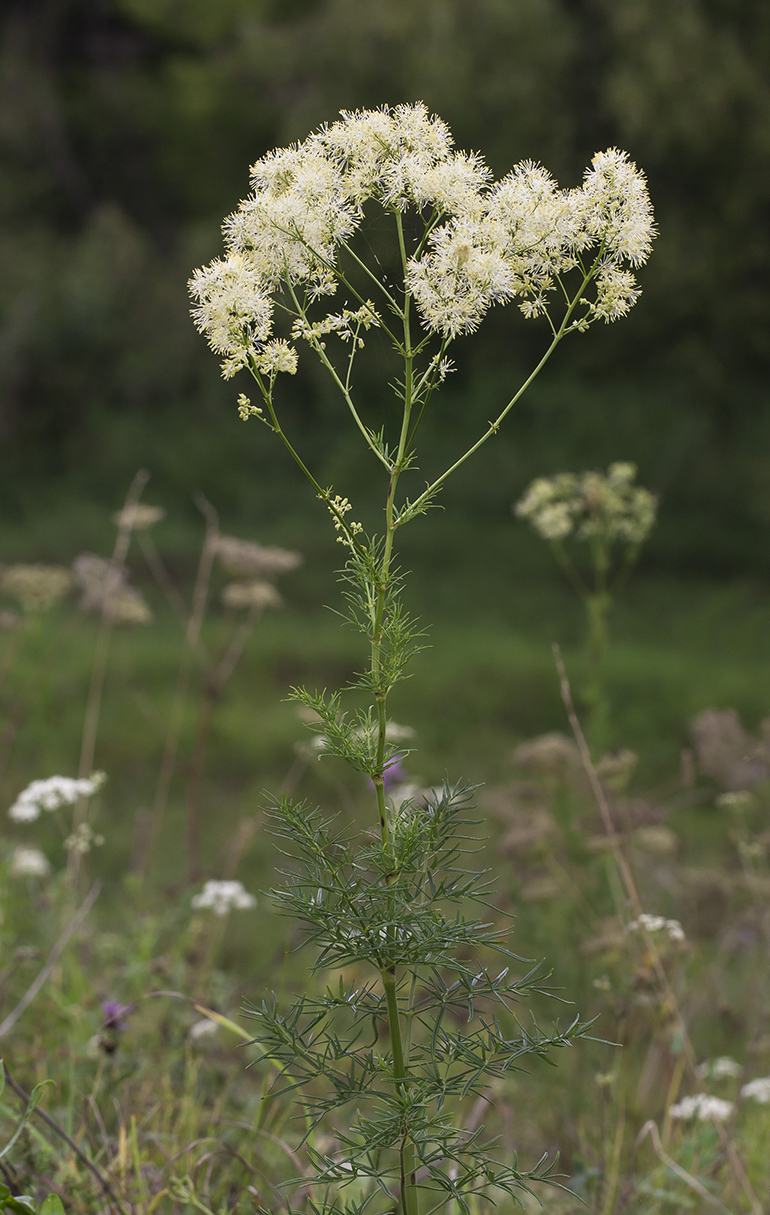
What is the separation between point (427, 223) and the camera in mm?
672

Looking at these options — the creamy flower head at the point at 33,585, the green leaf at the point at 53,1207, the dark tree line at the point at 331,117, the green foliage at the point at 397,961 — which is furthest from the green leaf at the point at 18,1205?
the dark tree line at the point at 331,117

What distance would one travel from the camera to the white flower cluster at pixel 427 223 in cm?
62

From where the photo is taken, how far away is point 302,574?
6262 mm

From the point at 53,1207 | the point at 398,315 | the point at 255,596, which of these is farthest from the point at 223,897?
the point at 398,315

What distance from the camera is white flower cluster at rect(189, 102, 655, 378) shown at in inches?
24.6

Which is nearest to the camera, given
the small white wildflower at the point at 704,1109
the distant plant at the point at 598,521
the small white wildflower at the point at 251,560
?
the small white wildflower at the point at 704,1109

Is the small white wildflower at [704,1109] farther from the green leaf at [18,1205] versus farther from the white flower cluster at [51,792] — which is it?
the white flower cluster at [51,792]

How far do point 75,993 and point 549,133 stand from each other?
16.4 ft

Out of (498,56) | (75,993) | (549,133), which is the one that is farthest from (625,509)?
(498,56)

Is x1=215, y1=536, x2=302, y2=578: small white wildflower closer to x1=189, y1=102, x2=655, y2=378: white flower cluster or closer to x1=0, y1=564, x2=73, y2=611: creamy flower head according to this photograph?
x1=0, y1=564, x2=73, y2=611: creamy flower head

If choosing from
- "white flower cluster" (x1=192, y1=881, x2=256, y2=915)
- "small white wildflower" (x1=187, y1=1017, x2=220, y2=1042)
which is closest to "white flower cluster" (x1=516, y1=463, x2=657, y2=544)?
"white flower cluster" (x1=192, y1=881, x2=256, y2=915)

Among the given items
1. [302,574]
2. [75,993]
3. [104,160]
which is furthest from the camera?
[104,160]

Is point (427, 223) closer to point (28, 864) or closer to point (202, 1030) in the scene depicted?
point (202, 1030)

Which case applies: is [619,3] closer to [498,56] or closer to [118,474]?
[498,56]
